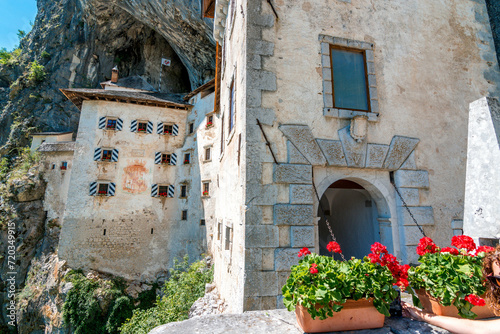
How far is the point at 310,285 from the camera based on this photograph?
2.29 metres

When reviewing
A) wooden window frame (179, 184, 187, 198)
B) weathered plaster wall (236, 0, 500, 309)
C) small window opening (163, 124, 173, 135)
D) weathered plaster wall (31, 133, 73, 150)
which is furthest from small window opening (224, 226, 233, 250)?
weathered plaster wall (31, 133, 73, 150)

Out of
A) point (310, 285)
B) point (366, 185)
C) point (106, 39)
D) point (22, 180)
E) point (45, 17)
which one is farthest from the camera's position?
point (45, 17)

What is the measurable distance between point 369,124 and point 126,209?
17.4m

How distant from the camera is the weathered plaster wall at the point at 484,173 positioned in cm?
264

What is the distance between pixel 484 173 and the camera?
2768 millimetres

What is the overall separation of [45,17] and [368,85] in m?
42.7

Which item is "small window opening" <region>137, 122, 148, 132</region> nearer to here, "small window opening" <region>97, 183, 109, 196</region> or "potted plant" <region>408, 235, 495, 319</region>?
"small window opening" <region>97, 183, 109, 196</region>

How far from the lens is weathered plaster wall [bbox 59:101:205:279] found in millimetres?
17670

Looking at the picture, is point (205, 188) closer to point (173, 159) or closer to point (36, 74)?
point (173, 159)

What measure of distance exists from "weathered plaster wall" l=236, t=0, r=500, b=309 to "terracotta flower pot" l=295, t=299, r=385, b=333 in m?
2.13

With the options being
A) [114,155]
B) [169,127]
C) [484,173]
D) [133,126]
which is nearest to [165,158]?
[169,127]

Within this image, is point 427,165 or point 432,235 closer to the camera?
point 432,235

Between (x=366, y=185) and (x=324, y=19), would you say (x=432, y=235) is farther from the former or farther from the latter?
(x=324, y=19)

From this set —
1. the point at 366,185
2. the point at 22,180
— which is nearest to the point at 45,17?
the point at 22,180
